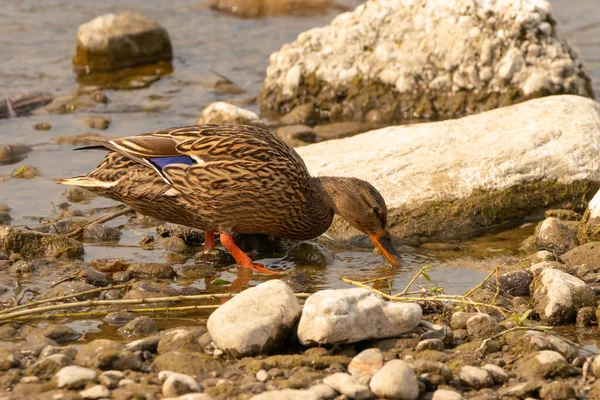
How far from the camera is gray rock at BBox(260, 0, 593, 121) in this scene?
10.7 m

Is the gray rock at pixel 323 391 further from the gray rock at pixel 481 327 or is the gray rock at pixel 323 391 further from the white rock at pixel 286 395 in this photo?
the gray rock at pixel 481 327

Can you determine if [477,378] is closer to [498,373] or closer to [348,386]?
[498,373]

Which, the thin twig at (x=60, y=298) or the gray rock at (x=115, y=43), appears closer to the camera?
the thin twig at (x=60, y=298)

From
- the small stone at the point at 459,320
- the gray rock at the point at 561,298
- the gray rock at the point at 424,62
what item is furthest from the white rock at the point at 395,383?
the gray rock at the point at 424,62

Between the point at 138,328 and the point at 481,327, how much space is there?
178 centimetres

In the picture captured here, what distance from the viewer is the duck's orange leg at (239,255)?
7.06m

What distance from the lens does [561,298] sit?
5.76 m

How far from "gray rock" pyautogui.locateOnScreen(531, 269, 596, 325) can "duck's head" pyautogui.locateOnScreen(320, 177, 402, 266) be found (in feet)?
4.64

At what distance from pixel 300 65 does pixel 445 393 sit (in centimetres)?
713

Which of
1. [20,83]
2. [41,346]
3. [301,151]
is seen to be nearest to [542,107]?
[301,151]

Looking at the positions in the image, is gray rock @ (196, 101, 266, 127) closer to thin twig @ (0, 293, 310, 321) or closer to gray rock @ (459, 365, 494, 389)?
thin twig @ (0, 293, 310, 321)

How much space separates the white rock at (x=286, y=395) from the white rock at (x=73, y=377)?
2.56 feet

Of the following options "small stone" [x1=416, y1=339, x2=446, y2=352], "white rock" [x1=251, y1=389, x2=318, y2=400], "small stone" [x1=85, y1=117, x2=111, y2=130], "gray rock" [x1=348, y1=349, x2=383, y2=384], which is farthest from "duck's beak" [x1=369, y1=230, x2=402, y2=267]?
"small stone" [x1=85, y1=117, x2=111, y2=130]

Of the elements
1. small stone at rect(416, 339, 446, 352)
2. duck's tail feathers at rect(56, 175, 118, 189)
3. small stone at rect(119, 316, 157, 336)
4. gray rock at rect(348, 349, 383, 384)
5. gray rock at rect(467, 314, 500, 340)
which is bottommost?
small stone at rect(119, 316, 157, 336)
